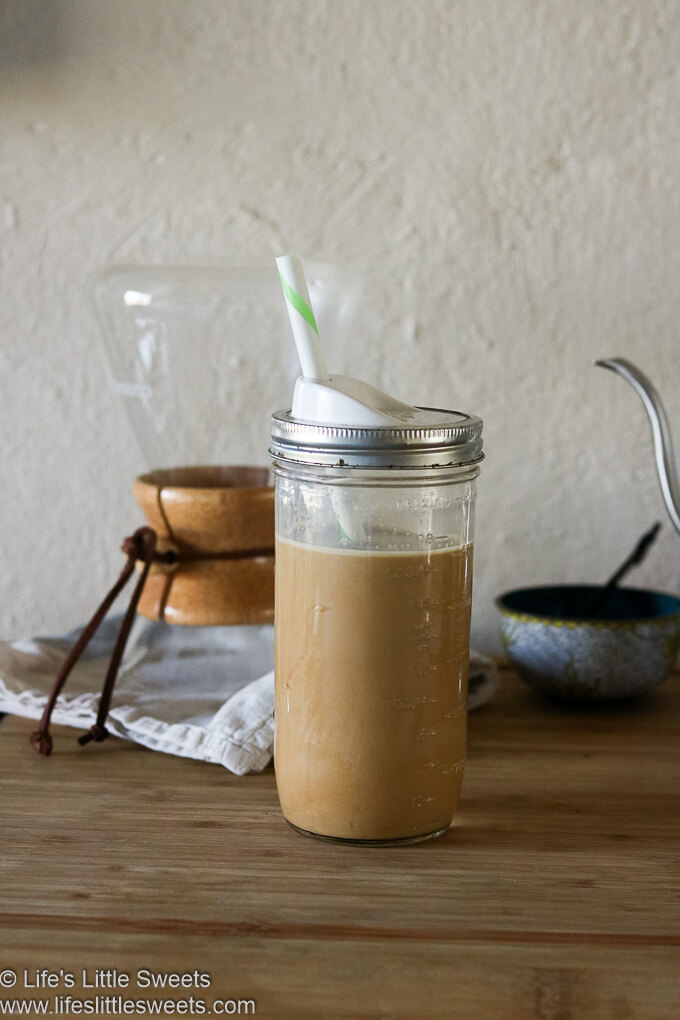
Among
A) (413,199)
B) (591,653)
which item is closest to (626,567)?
(591,653)

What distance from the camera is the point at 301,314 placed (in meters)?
0.53

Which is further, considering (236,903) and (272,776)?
(272,776)

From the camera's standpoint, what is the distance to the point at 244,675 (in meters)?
0.74

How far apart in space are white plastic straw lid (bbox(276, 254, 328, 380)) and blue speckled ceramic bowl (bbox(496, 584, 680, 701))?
321 millimetres

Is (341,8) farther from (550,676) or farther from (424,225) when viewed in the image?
(550,676)

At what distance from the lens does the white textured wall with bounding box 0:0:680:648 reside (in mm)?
855

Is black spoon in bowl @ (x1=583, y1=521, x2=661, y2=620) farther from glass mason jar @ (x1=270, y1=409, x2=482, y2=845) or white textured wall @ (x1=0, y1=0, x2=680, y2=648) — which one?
glass mason jar @ (x1=270, y1=409, x2=482, y2=845)

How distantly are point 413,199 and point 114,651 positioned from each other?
470 millimetres

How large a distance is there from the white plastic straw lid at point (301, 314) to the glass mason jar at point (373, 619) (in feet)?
0.10

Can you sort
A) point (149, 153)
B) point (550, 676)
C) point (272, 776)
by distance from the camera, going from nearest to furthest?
1. point (272, 776)
2. point (550, 676)
3. point (149, 153)

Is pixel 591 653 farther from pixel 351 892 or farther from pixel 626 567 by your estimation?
pixel 351 892

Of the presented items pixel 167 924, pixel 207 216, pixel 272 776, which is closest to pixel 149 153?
pixel 207 216

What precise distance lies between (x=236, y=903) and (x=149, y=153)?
0.65 metres

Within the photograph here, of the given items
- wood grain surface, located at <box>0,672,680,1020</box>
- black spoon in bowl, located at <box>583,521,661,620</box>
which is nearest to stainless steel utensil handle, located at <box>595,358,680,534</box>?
black spoon in bowl, located at <box>583,521,661,620</box>
